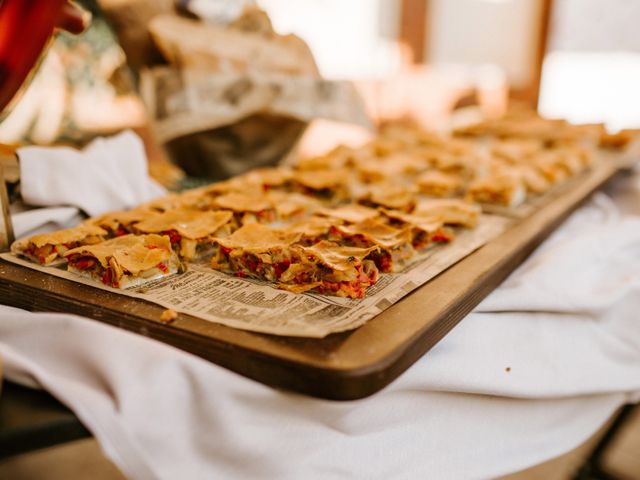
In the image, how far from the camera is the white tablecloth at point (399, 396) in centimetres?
63

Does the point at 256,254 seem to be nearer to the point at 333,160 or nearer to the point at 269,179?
the point at 269,179

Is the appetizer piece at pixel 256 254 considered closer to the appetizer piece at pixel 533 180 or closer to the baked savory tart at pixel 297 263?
the baked savory tart at pixel 297 263

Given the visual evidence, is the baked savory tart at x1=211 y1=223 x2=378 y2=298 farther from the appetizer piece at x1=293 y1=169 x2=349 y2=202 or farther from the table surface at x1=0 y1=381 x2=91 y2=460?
the appetizer piece at x1=293 y1=169 x2=349 y2=202

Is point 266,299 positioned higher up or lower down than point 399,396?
higher up

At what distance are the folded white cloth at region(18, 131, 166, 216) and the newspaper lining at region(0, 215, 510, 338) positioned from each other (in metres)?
0.24

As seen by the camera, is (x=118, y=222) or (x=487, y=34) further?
(x=487, y=34)

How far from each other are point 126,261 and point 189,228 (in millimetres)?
183

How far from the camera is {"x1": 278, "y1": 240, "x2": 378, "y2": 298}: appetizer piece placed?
0.82 m

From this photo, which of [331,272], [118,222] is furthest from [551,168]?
[118,222]

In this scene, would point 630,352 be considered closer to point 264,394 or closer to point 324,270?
point 324,270

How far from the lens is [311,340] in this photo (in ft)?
2.20

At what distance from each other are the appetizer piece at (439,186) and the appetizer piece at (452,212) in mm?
220

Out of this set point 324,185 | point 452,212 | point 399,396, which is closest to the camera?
point 399,396

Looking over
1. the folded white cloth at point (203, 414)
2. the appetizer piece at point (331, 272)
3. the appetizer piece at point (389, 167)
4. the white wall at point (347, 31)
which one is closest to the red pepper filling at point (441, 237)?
the appetizer piece at point (331, 272)
